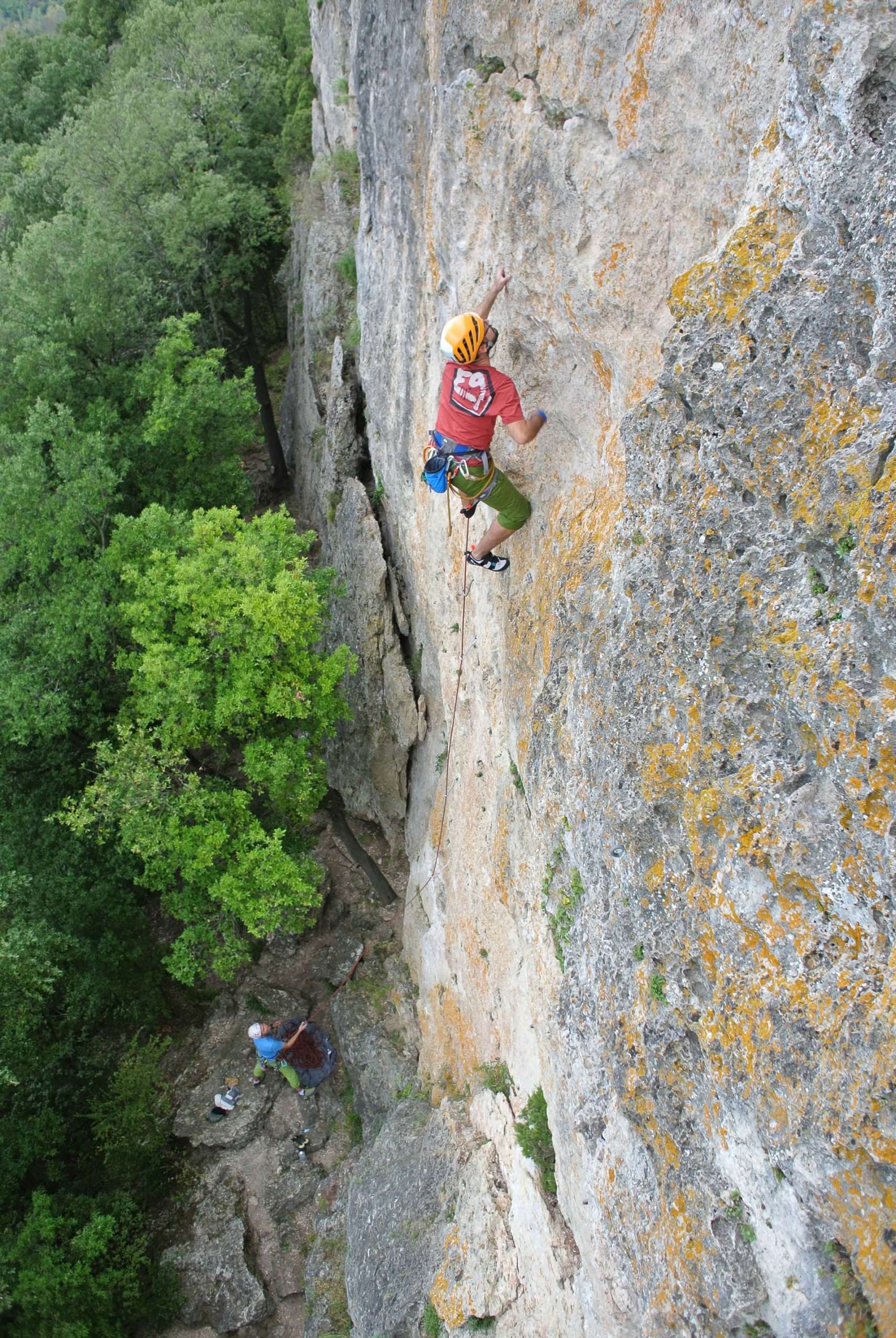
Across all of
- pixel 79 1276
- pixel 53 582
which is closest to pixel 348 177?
pixel 53 582

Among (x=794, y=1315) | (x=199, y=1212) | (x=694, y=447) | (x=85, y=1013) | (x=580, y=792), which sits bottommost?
(x=199, y=1212)

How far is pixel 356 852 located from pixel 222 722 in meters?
5.24

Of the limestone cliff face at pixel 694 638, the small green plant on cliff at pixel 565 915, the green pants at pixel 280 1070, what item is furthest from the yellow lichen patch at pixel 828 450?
the green pants at pixel 280 1070

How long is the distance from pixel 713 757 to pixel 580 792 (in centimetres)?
171

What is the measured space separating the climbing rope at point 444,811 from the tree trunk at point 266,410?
13.3 m

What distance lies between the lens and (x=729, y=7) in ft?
15.9

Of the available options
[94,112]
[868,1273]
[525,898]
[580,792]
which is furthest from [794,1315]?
[94,112]

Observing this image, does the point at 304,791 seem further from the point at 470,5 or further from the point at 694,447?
the point at 470,5

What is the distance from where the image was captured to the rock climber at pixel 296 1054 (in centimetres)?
1425

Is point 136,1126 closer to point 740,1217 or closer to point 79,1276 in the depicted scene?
point 79,1276

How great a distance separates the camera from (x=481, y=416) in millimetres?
7293

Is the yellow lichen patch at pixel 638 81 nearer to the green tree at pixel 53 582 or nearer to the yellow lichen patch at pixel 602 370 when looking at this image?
the yellow lichen patch at pixel 602 370

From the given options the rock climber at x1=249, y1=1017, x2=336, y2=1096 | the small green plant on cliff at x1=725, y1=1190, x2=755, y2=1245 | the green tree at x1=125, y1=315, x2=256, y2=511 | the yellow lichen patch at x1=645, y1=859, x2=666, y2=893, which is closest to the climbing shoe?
the yellow lichen patch at x1=645, y1=859, x2=666, y2=893

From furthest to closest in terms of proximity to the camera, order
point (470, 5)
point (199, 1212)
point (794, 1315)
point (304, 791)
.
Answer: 1. point (199, 1212)
2. point (304, 791)
3. point (470, 5)
4. point (794, 1315)
